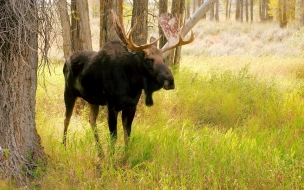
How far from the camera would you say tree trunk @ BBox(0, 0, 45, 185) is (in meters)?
3.72

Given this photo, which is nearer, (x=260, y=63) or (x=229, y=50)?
(x=260, y=63)

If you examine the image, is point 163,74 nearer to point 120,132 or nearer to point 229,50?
point 120,132

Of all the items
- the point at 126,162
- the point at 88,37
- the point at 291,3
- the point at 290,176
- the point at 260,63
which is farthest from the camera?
the point at 291,3

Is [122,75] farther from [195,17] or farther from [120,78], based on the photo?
[195,17]

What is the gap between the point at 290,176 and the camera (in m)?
3.89

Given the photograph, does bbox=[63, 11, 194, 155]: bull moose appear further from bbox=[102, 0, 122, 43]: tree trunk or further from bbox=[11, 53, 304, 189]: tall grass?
bbox=[102, 0, 122, 43]: tree trunk

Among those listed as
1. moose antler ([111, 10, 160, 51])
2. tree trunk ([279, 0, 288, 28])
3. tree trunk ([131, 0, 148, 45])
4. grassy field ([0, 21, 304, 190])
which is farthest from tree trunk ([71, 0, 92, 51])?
tree trunk ([279, 0, 288, 28])

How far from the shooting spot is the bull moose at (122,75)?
464cm

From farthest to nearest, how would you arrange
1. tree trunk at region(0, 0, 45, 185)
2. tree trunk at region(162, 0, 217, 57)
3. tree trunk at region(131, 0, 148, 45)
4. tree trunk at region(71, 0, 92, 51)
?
tree trunk at region(162, 0, 217, 57)
tree trunk at region(71, 0, 92, 51)
tree trunk at region(131, 0, 148, 45)
tree trunk at region(0, 0, 45, 185)

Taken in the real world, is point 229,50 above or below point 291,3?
below

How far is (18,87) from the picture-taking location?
403cm

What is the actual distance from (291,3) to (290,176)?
2943 centimetres

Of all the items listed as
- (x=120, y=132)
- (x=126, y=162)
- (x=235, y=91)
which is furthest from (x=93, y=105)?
(x=235, y=91)

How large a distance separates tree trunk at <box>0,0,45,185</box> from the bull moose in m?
0.84
